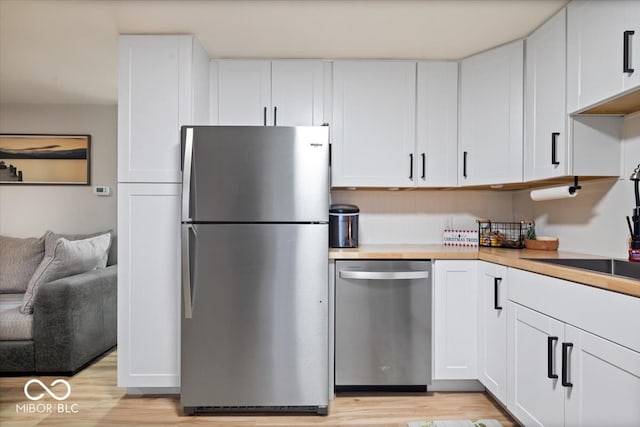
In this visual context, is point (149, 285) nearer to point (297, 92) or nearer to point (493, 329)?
point (297, 92)

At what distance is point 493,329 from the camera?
224cm

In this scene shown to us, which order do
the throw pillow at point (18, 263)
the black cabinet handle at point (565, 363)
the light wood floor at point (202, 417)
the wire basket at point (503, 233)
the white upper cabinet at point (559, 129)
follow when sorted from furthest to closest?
the throw pillow at point (18, 263) < the wire basket at point (503, 233) < the light wood floor at point (202, 417) < the white upper cabinet at point (559, 129) < the black cabinet handle at point (565, 363)

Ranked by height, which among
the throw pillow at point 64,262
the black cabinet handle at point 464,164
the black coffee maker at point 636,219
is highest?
the black cabinet handle at point 464,164

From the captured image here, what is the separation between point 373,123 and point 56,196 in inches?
131

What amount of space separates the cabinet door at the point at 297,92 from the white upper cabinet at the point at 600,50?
4.88 ft

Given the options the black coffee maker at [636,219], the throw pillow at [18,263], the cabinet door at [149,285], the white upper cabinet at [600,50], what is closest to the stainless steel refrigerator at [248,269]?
the cabinet door at [149,285]

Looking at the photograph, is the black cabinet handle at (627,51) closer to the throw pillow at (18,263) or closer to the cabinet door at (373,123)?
the cabinet door at (373,123)

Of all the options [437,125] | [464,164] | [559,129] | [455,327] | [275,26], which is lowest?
[455,327]

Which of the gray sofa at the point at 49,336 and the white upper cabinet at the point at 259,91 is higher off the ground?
the white upper cabinet at the point at 259,91

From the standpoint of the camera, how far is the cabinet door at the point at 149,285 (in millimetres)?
2365

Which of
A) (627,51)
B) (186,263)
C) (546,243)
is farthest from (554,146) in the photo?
(186,263)

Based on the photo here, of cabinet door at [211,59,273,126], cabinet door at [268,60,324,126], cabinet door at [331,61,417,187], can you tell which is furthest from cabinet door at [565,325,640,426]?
cabinet door at [211,59,273,126]

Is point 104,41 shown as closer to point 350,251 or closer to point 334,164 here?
point 334,164

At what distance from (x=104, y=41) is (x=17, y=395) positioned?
7.62 ft
